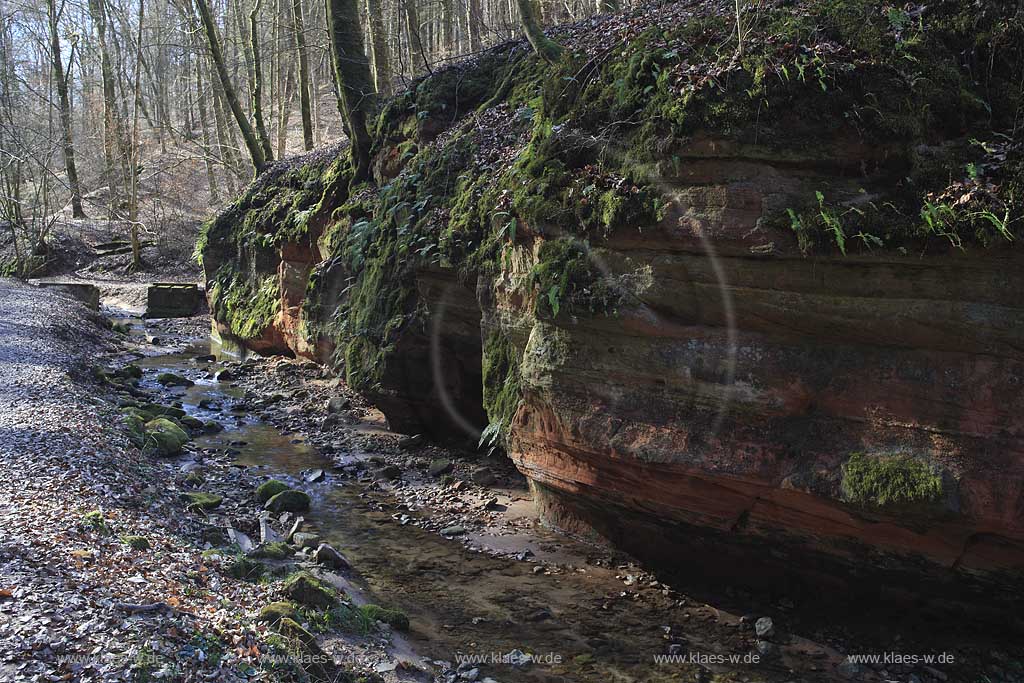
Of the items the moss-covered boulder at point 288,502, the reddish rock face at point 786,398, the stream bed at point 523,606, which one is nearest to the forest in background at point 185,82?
the reddish rock face at point 786,398

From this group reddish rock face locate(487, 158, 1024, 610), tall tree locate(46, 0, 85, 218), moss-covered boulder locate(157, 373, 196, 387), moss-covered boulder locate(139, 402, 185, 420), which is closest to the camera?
reddish rock face locate(487, 158, 1024, 610)

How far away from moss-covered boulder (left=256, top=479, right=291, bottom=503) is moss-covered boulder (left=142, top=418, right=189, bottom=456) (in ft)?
7.06

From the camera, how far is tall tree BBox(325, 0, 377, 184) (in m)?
16.8

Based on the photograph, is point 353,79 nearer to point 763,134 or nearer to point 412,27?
point 412,27

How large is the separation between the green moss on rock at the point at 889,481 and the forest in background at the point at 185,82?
10733 mm

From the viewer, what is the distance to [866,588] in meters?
7.25

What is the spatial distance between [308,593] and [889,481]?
17.2 ft

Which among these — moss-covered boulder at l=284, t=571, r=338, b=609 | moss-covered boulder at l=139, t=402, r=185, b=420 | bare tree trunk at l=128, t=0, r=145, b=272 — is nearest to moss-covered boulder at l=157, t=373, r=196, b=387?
moss-covered boulder at l=139, t=402, r=185, b=420

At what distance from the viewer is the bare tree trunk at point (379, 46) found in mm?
17970

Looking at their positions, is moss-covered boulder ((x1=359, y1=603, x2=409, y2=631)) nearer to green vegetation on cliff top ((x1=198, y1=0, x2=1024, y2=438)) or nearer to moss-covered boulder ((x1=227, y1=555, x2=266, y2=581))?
moss-covered boulder ((x1=227, y1=555, x2=266, y2=581))

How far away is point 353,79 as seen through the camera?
57.0 feet

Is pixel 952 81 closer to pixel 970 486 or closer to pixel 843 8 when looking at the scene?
pixel 843 8

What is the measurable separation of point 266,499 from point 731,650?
634 centimetres

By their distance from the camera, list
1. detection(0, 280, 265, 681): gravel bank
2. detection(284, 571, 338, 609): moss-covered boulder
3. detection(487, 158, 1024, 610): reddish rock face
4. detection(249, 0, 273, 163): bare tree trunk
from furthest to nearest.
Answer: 1. detection(249, 0, 273, 163): bare tree trunk
2. detection(284, 571, 338, 609): moss-covered boulder
3. detection(487, 158, 1024, 610): reddish rock face
4. detection(0, 280, 265, 681): gravel bank
